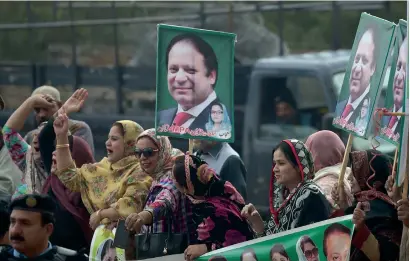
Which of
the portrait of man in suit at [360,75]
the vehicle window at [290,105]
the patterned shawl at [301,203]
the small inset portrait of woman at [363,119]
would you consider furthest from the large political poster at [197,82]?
the vehicle window at [290,105]

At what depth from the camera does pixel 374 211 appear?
6.73m

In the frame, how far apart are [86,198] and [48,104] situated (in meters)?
1.31

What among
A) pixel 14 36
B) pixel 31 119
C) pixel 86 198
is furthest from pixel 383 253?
pixel 14 36

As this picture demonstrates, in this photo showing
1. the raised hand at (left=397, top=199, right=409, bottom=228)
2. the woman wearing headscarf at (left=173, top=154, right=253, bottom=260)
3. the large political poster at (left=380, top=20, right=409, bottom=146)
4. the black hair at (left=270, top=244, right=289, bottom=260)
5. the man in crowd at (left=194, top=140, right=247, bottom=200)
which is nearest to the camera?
the raised hand at (left=397, top=199, right=409, bottom=228)

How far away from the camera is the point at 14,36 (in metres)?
14.9

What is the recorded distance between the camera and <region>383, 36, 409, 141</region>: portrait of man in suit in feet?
21.9

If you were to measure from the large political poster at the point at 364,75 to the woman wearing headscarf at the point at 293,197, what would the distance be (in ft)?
1.38

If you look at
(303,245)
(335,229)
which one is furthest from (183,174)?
(335,229)

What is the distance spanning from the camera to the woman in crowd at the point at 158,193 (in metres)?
7.09

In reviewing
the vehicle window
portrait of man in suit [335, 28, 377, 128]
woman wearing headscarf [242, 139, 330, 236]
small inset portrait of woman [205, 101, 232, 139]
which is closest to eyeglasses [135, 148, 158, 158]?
small inset portrait of woman [205, 101, 232, 139]

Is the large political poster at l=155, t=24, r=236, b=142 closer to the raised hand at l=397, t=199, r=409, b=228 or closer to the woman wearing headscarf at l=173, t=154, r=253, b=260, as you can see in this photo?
the woman wearing headscarf at l=173, t=154, r=253, b=260

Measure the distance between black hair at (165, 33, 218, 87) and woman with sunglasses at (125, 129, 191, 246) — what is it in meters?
0.49

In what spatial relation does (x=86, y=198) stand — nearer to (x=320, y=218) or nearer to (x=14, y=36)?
(x=320, y=218)

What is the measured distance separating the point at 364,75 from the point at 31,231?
1907mm
